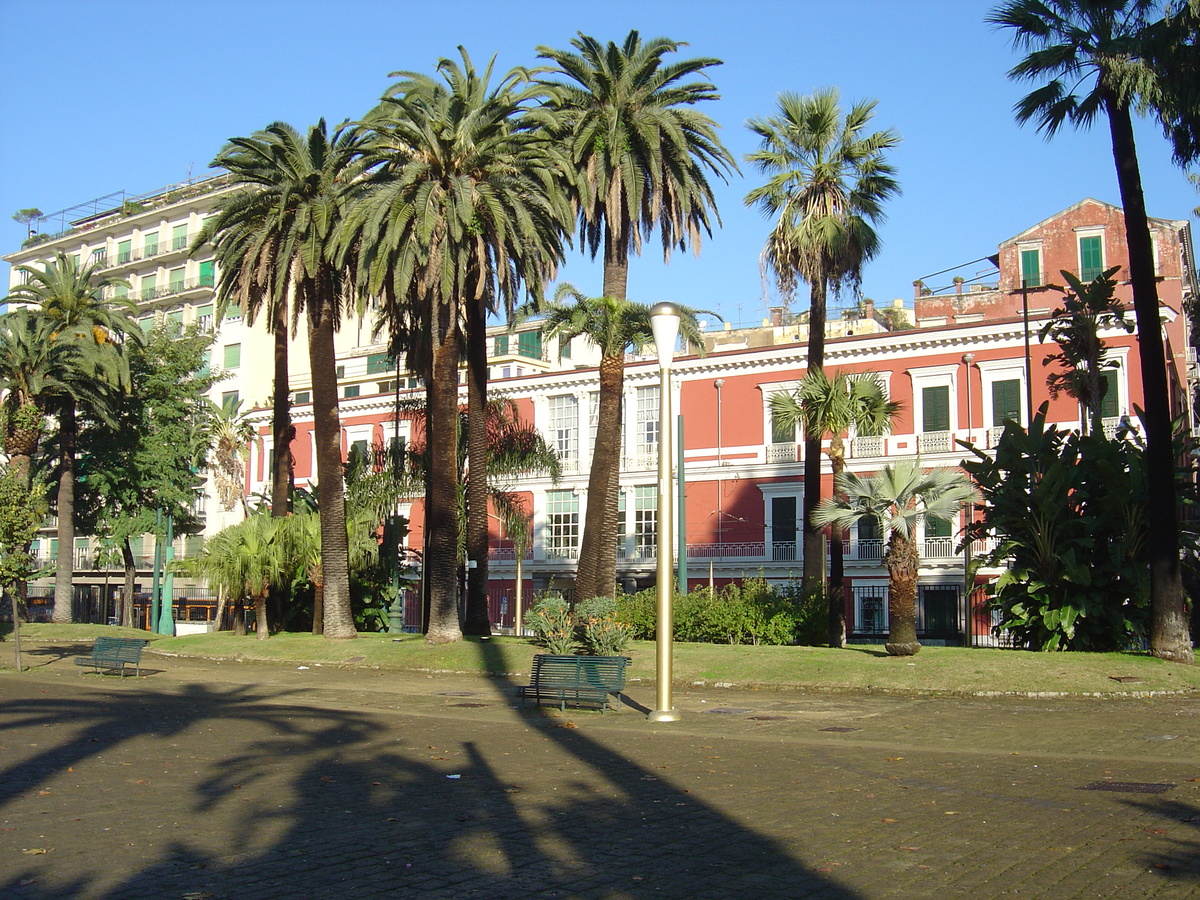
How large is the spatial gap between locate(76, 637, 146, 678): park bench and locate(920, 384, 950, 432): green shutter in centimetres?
2901

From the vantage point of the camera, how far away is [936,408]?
42.7m

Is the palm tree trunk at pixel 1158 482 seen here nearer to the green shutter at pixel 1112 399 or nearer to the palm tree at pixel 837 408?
the palm tree at pixel 837 408

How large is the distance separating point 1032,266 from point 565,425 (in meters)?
21.8

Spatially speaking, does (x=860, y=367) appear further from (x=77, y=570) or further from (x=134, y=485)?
(x=77, y=570)

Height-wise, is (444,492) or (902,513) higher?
(444,492)

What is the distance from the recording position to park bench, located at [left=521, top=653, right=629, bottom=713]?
18.0 meters

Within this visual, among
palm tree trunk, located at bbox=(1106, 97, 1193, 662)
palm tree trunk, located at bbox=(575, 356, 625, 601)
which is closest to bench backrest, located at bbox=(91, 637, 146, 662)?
palm tree trunk, located at bbox=(575, 356, 625, 601)

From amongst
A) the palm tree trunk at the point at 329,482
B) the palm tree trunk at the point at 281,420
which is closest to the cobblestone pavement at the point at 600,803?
the palm tree trunk at the point at 329,482

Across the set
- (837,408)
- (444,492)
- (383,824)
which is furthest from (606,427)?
(383,824)

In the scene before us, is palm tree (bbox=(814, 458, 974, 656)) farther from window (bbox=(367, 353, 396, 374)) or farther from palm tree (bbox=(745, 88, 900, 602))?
window (bbox=(367, 353, 396, 374))

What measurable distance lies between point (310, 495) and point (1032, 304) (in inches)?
1258

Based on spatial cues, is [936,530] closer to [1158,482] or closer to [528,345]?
[1158,482]

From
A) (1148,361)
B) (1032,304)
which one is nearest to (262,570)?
(1148,361)

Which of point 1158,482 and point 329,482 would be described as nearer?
point 1158,482
